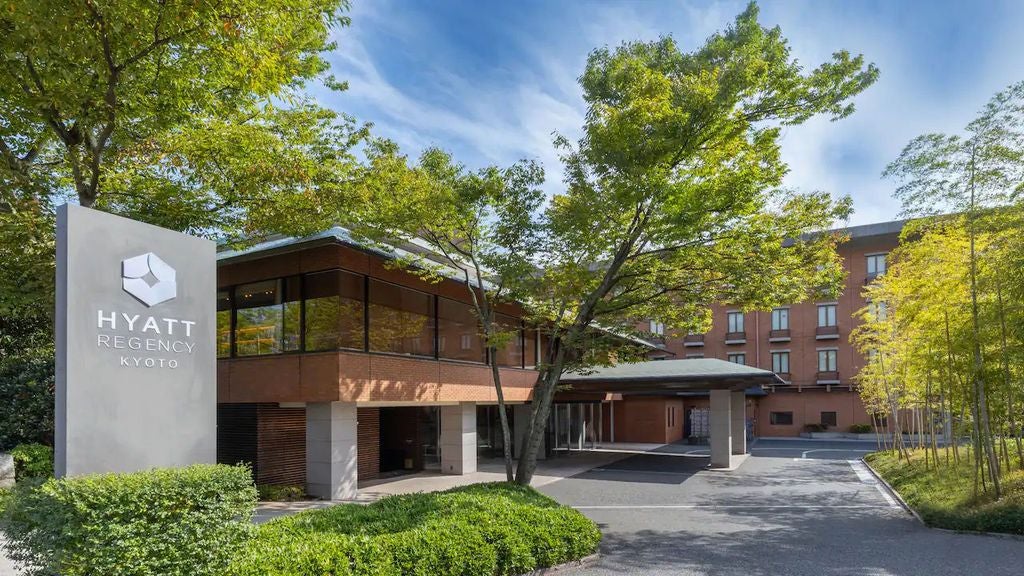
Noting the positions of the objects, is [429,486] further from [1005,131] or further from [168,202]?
[1005,131]

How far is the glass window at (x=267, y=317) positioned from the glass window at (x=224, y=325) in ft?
0.79

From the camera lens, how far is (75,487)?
554 cm

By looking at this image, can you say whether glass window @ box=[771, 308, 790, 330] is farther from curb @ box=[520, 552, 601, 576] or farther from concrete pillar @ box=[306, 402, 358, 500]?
curb @ box=[520, 552, 601, 576]

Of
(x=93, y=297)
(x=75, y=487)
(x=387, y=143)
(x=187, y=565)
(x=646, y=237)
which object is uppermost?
(x=387, y=143)

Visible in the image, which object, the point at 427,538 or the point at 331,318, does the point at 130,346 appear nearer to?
the point at 427,538

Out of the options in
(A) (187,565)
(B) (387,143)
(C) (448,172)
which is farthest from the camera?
(B) (387,143)

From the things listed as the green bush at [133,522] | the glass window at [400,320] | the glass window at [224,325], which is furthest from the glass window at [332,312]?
the green bush at [133,522]

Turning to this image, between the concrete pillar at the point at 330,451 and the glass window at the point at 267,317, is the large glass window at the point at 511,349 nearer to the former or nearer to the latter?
the concrete pillar at the point at 330,451

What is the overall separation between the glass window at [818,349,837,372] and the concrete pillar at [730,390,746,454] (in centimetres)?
1812

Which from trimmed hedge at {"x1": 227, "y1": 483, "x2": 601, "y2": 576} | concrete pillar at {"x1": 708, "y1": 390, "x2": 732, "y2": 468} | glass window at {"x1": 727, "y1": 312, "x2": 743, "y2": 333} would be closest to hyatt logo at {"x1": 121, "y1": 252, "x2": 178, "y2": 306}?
trimmed hedge at {"x1": 227, "y1": 483, "x2": 601, "y2": 576}

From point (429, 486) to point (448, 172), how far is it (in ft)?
28.9

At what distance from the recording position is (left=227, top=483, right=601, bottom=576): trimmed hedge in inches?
278

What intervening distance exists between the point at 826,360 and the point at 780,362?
2.94 m

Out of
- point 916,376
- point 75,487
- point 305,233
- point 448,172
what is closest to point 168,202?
point 305,233
